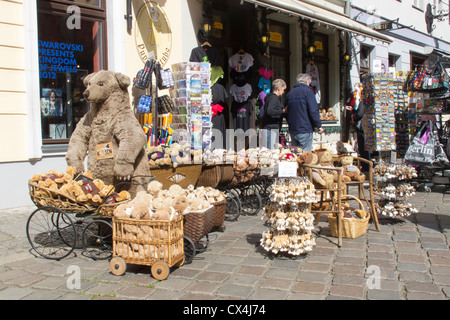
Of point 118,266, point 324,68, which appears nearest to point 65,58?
point 118,266

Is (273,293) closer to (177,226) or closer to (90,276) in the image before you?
(177,226)

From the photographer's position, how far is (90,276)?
12.3 feet

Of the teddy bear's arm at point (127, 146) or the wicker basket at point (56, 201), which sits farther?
the teddy bear's arm at point (127, 146)

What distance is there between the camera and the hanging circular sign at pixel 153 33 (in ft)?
25.6

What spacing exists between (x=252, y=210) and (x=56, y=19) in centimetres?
432

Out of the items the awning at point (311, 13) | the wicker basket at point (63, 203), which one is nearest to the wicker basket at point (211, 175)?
the wicker basket at point (63, 203)

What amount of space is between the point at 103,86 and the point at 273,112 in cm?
372

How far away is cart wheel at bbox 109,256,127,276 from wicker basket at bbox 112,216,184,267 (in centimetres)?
4

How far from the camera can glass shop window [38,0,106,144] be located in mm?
6977

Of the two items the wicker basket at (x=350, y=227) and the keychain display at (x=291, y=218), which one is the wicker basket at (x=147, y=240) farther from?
the wicker basket at (x=350, y=227)

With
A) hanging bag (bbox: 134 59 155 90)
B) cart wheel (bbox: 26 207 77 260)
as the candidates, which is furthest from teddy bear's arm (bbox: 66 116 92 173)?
hanging bag (bbox: 134 59 155 90)

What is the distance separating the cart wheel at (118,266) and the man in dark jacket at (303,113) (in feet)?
14.1

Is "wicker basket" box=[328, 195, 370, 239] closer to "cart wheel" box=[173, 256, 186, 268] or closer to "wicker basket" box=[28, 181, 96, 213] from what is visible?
"cart wheel" box=[173, 256, 186, 268]

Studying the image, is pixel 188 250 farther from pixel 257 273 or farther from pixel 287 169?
pixel 287 169
